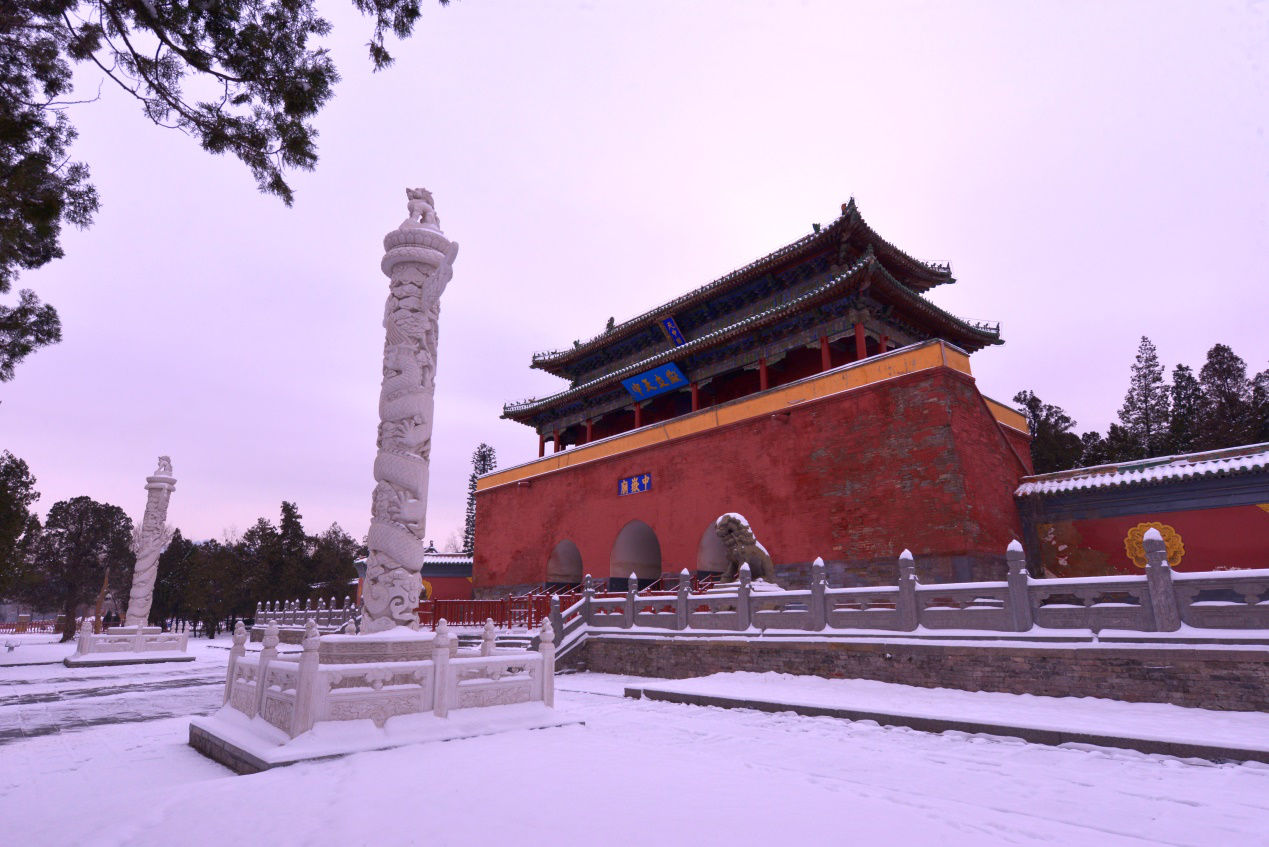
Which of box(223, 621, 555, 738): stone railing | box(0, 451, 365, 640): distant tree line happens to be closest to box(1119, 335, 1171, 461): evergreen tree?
box(223, 621, 555, 738): stone railing

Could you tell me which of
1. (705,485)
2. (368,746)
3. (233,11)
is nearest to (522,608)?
(705,485)

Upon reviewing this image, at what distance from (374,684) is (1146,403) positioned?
100.0 ft

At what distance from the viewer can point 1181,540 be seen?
11133mm

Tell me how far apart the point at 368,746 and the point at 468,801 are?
168 centimetres

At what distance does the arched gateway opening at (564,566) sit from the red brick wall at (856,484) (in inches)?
86.7

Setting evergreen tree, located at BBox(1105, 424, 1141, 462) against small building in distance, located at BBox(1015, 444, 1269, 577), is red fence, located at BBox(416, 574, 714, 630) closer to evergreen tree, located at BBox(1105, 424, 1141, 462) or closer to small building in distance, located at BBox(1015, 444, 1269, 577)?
small building in distance, located at BBox(1015, 444, 1269, 577)

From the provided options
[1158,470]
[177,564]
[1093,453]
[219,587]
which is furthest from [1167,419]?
[177,564]

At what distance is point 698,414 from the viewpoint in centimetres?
1659

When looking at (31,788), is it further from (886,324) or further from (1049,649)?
(886,324)

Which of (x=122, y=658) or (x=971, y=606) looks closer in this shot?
(x=971, y=606)

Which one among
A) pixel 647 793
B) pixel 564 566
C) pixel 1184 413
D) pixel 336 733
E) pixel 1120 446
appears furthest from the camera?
pixel 1184 413

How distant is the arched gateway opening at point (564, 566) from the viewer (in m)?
19.9

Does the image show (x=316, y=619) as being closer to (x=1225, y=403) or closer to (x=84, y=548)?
(x=84, y=548)

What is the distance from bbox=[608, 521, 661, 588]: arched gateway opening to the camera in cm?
1791
